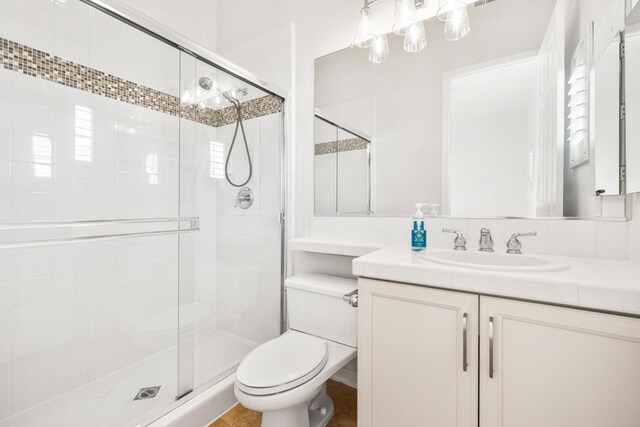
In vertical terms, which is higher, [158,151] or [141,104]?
[141,104]

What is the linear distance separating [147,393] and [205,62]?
5.69 feet

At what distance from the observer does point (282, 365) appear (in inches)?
45.4

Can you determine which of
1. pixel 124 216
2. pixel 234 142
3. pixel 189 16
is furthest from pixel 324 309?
pixel 189 16

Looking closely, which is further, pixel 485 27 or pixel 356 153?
pixel 356 153

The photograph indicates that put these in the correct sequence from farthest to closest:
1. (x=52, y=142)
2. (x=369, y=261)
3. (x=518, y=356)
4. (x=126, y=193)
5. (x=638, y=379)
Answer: (x=126, y=193)
(x=52, y=142)
(x=369, y=261)
(x=518, y=356)
(x=638, y=379)

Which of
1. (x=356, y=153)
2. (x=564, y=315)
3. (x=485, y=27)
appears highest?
(x=485, y=27)

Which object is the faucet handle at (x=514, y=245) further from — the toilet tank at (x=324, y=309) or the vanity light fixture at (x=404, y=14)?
the vanity light fixture at (x=404, y=14)

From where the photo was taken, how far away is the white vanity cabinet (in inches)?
27.6

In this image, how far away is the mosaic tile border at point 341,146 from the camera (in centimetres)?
166

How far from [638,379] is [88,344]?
7.37ft

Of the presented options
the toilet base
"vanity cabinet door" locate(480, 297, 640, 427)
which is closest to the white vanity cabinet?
"vanity cabinet door" locate(480, 297, 640, 427)

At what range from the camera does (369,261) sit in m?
1.03

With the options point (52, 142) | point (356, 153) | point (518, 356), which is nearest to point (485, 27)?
point (356, 153)

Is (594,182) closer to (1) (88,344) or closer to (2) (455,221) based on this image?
(2) (455,221)
